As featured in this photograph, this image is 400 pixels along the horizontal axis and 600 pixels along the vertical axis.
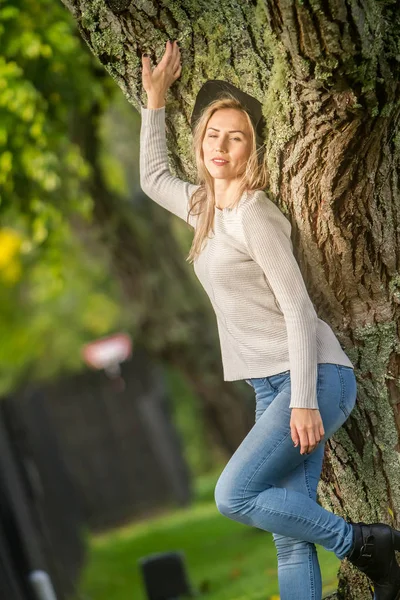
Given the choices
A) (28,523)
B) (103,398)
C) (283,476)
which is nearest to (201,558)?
(28,523)

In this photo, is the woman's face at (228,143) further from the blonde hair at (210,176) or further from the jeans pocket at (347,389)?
the jeans pocket at (347,389)

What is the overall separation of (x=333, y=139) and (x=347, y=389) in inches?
37.8

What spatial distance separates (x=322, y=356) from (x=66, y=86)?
549 centimetres

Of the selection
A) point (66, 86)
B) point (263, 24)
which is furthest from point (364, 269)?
point (66, 86)

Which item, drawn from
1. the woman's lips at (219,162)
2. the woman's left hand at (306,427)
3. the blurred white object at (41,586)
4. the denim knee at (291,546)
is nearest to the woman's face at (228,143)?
the woman's lips at (219,162)

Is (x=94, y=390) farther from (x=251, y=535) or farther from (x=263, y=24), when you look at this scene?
(x=263, y=24)

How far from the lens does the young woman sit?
12.1 ft

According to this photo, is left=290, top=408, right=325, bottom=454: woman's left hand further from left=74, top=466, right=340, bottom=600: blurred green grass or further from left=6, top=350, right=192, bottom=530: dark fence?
left=6, top=350, right=192, bottom=530: dark fence

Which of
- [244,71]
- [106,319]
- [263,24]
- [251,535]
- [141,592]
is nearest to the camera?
[263,24]

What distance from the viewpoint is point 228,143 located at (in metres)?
3.88

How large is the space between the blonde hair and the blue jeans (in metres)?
0.62

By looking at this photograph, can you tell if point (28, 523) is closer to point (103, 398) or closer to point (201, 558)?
point (201, 558)

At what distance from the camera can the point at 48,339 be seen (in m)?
21.4

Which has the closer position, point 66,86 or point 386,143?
point 386,143
